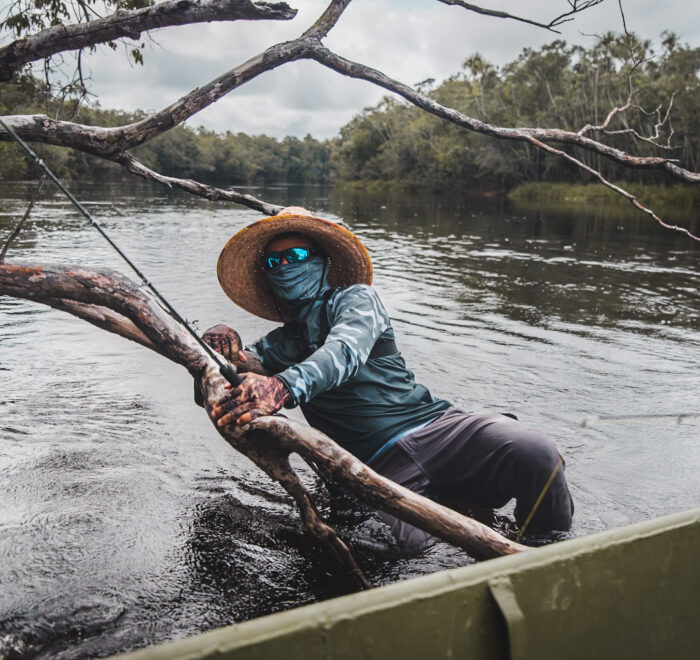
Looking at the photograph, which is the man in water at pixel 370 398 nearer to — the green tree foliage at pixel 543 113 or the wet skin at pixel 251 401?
the wet skin at pixel 251 401

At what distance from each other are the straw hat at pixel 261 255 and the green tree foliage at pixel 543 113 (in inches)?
1288

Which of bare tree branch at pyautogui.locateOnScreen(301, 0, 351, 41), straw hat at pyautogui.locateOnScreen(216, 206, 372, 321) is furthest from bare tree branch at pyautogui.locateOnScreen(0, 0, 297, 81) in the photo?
straw hat at pyautogui.locateOnScreen(216, 206, 372, 321)

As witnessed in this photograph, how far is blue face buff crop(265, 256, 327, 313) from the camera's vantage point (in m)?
3.38

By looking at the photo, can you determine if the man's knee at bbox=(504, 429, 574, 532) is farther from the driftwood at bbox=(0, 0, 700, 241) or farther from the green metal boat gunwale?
the driftwood at bbox=(0, 0, 700, 241)

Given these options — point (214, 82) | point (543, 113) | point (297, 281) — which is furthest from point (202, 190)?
point (543, 113)

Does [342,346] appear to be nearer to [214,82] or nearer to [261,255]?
[261,255]

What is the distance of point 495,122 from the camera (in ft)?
208

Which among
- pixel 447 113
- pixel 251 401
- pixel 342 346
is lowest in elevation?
pixel 251 401

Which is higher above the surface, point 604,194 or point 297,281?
point 604,194

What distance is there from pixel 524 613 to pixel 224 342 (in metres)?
2.47

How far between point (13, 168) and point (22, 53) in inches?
1773

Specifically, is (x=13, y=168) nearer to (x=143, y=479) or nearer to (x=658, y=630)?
(x=143, y=479)

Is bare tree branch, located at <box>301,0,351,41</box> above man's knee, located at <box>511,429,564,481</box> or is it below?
above

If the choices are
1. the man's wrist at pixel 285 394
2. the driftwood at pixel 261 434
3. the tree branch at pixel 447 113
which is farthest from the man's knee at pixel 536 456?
the tree branch at pixel 447 113
